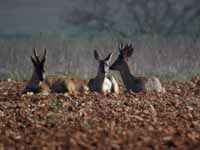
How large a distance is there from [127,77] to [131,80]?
35 centimetres

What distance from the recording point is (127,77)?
16031mm

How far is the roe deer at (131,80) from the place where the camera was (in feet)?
49.5

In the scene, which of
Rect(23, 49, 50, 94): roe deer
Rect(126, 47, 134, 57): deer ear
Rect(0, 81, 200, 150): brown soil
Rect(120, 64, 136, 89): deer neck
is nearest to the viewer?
Rect(0, 81, 200, 150): brown soil

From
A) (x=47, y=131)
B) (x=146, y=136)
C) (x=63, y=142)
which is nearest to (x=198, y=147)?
(x=146, y=136)

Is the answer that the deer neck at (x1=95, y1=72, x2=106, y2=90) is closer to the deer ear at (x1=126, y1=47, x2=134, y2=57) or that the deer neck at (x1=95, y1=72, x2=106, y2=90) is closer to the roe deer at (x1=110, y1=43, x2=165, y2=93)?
the roe deer at (x1=110, y1=43, x2=165, y2=93)

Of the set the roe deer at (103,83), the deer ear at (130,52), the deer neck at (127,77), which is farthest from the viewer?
the deer ear at (130,52)

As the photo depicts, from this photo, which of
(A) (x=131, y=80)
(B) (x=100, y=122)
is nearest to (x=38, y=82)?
(A) (x=131, y=80)

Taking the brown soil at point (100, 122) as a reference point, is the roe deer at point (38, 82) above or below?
above

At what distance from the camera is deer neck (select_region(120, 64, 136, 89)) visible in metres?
15.7

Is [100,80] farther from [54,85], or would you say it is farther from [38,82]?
[38,82]

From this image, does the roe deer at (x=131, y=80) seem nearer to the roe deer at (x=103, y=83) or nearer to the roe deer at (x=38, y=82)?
the roe deer at (x=103, y=83)

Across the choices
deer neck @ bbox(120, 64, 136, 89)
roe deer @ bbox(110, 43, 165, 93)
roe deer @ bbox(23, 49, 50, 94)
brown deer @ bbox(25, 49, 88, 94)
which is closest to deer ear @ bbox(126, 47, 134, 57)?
roe deer @ bbox(110, 43, 165, 93)

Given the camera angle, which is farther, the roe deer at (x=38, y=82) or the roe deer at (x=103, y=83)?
the roe deer at (x=103, y=83)

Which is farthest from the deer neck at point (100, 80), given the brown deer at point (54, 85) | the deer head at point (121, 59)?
the deer head at point (121, 59)
